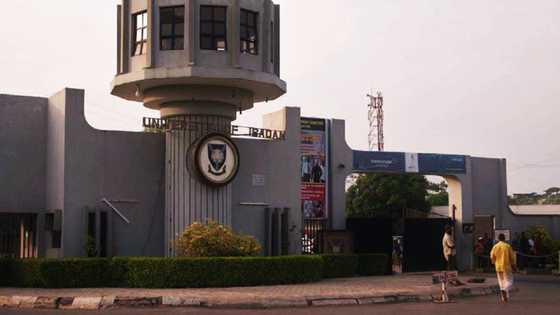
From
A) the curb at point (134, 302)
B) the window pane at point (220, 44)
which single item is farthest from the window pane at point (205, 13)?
the curb at point (134, 302)

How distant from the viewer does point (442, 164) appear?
109 ft

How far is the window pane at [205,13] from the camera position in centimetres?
2438

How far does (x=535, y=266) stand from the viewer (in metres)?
33.3

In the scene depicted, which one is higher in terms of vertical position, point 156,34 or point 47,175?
point 156,34

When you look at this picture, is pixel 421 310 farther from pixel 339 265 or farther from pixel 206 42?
pixel 206 42

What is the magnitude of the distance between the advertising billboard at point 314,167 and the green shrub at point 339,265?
275 cm

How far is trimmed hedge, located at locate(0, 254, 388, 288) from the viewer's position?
21.2m

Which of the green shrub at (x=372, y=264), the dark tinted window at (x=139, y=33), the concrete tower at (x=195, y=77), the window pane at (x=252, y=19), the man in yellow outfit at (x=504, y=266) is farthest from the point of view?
the green shrub at (x=372, y=264)

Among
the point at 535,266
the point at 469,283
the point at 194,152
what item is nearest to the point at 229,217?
the point at 194,152

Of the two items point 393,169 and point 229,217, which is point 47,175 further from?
point 393,169

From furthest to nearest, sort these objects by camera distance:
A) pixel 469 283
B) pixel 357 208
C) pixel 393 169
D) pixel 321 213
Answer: pixel 357 208 < pixel 393 169 < pixel 321 213 < pixel 469 283

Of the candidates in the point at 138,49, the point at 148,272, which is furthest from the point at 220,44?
the point at 148,272

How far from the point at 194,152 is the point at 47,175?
4875 mm

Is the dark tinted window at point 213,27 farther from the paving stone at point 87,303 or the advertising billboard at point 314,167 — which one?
the paving stone at point 87,303
